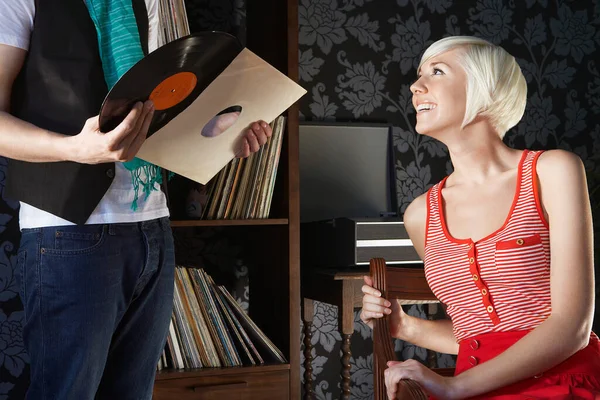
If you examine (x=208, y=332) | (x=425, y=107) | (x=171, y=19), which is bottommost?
(x=208, y=332)

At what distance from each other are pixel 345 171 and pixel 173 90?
6.30ft

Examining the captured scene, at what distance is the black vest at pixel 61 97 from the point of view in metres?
1.15

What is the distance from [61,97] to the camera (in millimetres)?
1168

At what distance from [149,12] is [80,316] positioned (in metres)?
0.59

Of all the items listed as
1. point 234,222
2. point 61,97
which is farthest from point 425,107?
point 234,222

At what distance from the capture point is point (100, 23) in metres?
1.21

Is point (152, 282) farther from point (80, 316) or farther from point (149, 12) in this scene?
Answer: point (149, 12)

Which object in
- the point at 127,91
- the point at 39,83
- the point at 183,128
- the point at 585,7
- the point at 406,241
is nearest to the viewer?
the point at 127,91

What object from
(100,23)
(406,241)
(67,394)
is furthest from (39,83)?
(406,241)

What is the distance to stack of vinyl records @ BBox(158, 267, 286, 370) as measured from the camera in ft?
7.33

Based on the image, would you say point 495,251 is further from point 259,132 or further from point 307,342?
point 307,342

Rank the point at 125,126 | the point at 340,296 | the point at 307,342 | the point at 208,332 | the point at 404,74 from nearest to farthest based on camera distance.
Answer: the point at 125,126 < the point at 208,332 < the point at 340,296 < the point at 307,342 < the point at 404,74

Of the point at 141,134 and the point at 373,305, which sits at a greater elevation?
the point at 141,134

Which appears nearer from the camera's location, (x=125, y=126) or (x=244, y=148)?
(x=125, y=126)
